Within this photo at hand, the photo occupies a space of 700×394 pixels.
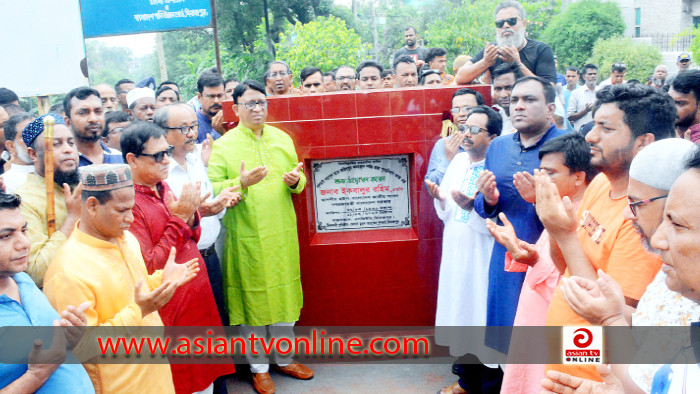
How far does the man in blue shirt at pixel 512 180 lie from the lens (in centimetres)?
357

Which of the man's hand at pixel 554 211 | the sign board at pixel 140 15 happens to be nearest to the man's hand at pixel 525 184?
the man's hand at pixel 554 211

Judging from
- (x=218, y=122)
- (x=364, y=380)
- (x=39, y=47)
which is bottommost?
(x=364, y=380)

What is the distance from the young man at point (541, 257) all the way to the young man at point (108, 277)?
5.66 feet

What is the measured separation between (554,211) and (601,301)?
0.61 meters

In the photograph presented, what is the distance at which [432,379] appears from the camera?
14.8ft

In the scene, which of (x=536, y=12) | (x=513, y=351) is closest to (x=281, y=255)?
(x=513, y=351)

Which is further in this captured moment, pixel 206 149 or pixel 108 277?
pixel 206 149

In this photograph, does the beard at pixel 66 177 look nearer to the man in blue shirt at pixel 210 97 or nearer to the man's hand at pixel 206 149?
the man's hand at pixel 206 149

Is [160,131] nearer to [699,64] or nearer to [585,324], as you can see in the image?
[585,324]

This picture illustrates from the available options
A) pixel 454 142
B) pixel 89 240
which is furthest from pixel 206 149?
pixel 89 240

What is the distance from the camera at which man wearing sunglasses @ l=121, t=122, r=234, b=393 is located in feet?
10.9

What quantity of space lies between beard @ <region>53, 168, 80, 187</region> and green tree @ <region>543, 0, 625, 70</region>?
31.3 meters

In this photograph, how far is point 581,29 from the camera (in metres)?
31.5

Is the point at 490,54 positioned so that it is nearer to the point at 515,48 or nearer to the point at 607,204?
the point at 515,48
